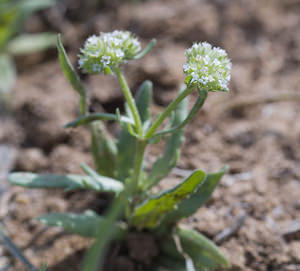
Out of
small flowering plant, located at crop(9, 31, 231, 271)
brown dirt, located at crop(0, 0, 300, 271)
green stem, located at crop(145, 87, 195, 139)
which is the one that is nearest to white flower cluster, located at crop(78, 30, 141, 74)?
small flowering plant, located at crop(9, 31, 231, 271)

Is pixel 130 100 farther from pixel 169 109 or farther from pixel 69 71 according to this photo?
pixel 69 71

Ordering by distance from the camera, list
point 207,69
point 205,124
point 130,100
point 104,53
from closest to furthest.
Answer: point 207,69, point 104,53, point 130,100, point 205,124

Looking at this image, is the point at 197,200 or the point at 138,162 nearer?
the point at 138,162

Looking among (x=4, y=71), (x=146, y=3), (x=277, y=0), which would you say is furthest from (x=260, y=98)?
(x=4, y=71)

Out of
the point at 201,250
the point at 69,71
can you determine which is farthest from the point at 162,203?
the point at 69,71

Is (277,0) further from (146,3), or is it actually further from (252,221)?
(252,221)

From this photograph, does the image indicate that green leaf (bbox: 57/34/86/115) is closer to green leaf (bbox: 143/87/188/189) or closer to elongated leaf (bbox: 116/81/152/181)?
elongated leaf (bbox: 116/81/152/181)

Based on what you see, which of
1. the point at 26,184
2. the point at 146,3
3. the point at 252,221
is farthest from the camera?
the point at 146,3
